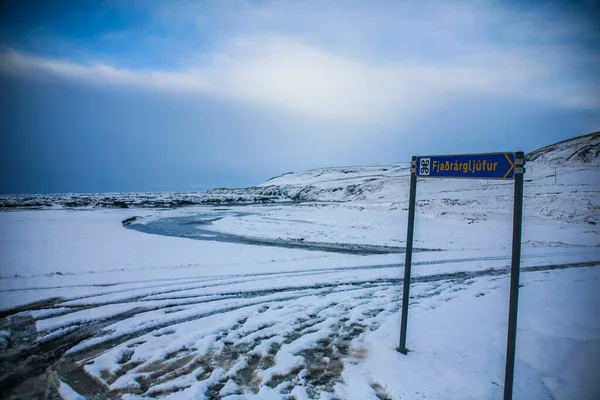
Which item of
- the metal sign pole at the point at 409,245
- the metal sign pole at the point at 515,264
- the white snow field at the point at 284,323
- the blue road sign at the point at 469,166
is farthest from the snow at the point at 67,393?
the blue road sign at the point at 469,166

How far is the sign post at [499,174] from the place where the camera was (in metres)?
3.30

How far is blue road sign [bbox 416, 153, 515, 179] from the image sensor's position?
3506mm

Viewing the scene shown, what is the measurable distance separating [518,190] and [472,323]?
374 cm

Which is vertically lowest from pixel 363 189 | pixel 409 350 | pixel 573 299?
pixel 409 350

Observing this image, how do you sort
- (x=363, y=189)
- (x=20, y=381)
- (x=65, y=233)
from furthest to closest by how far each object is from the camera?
(x=363, y=189), (x=65, y=233), (x=20, y=381)

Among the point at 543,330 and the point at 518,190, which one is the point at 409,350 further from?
the point at 518,190

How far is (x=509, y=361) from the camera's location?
11.3 feet

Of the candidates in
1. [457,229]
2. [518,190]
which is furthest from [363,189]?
[518,190]

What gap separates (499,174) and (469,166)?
39 centimetres

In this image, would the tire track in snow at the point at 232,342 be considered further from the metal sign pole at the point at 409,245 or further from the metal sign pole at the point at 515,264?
the metal sign pole at the point at 515,264

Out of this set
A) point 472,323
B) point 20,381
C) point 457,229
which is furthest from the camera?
point 457,229

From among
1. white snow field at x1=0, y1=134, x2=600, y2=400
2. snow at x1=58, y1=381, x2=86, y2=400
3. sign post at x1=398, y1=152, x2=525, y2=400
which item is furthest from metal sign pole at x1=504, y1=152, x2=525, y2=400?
snow at x1=58, y1=381, x2=86, y2=400

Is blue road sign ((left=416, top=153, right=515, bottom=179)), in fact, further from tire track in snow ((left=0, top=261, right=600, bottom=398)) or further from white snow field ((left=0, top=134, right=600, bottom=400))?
tire track in snow ((left=0, top=261, right=600, bottom=398))

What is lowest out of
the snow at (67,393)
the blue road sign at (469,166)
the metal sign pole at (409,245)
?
the snow at (67,393)
